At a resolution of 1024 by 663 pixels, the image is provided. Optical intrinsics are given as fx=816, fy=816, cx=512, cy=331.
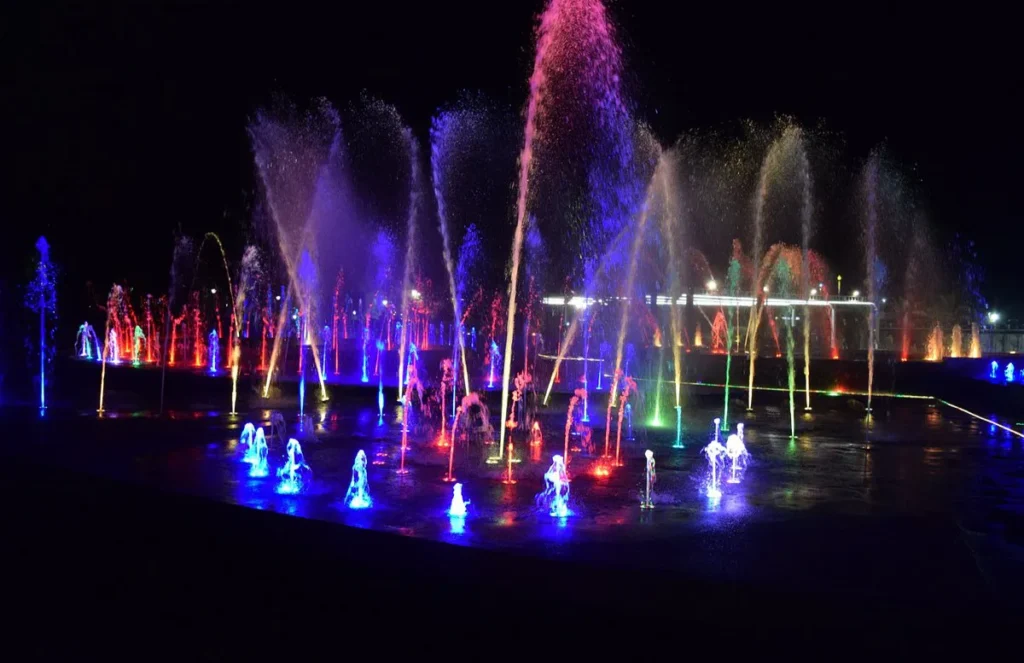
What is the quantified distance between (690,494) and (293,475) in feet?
13.2

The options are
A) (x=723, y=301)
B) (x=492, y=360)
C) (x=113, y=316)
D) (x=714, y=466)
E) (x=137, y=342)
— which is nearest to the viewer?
(x=714, y=466)

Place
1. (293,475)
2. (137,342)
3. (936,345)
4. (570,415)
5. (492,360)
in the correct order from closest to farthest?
(293,475), (570,415), (492,360), (137,342), (936,345)

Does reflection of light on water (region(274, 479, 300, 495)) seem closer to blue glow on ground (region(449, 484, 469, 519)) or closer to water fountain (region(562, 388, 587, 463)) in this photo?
blue glow on ground (region(449, 484, 469, 519))

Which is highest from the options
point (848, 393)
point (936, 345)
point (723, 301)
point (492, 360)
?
point (723, 301)

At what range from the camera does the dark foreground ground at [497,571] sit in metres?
4.12

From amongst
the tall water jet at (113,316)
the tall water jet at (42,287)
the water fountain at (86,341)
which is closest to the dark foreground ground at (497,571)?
the tall water jet at (42,287)

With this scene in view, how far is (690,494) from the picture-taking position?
805 centimetres

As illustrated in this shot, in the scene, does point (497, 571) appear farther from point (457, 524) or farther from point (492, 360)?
point (492, 360)

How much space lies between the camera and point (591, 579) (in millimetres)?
4430

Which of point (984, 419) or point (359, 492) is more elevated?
point (984, 419)

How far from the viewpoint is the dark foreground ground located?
4.12 m

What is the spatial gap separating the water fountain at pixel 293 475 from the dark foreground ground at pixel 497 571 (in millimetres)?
260

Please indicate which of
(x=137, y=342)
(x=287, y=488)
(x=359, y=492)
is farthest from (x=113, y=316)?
(x=359, y=492)

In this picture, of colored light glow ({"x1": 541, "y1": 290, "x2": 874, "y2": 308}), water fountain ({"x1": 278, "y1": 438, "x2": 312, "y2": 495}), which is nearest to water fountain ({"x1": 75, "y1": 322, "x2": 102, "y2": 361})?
colored light glow ({"x1": 541, "y1": 290, "x2": 874, "y2": 308})
